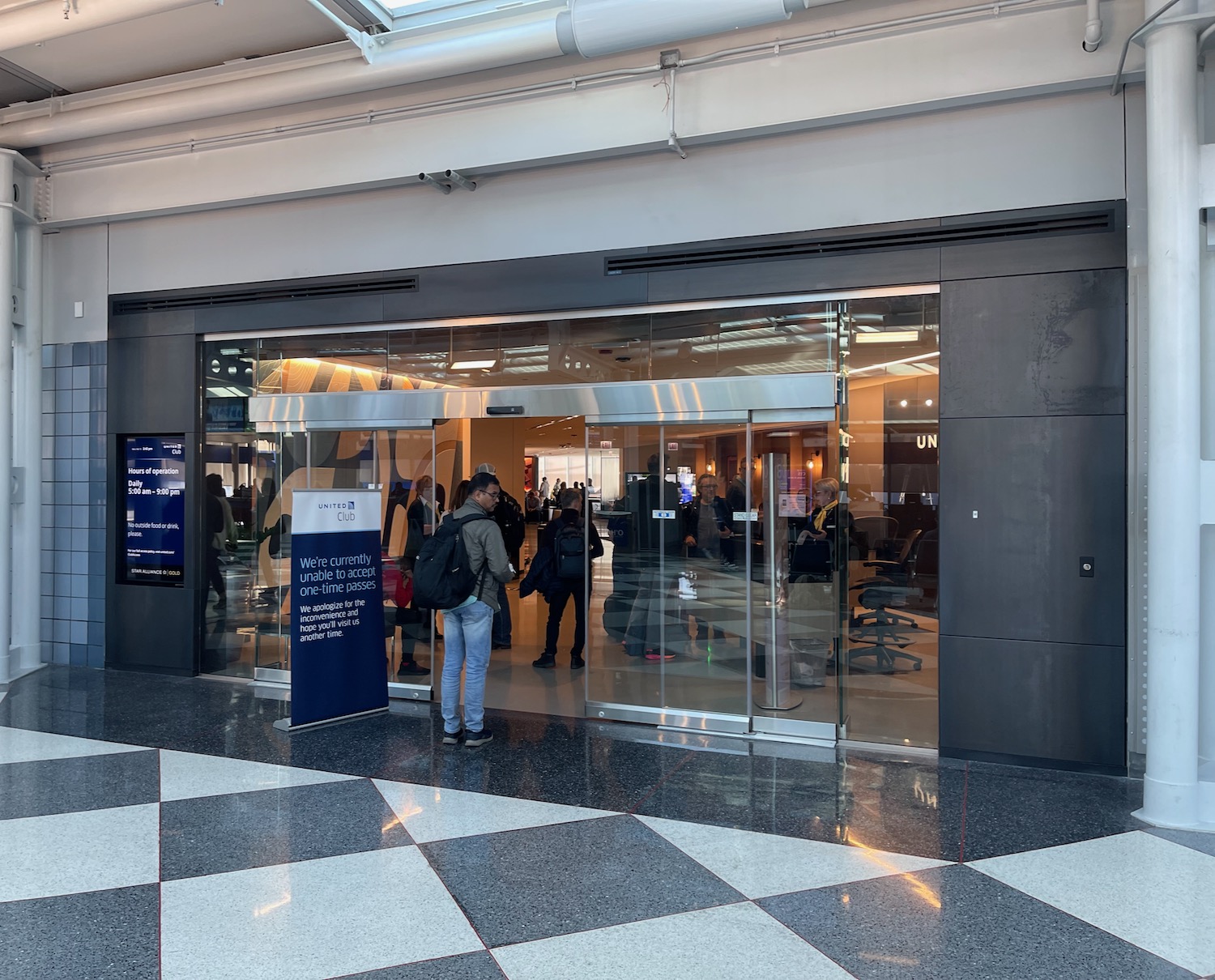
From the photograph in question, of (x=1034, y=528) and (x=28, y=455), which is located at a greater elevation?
(x=28, y=455)

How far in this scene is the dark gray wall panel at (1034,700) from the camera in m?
5.27

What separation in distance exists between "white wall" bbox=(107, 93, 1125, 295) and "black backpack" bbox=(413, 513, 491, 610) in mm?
2519

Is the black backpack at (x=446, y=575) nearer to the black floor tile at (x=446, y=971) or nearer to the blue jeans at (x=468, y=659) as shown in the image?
the blue jeans at (x=468, y=659)

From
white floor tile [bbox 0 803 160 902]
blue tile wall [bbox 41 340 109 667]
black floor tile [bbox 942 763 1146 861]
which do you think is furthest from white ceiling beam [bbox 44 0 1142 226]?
white floor tile [bbox 0 803 160 902]

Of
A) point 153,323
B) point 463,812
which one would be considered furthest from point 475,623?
point 153,323

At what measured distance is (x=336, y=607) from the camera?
6207mm

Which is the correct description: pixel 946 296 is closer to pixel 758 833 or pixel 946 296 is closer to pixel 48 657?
pixel 758 833

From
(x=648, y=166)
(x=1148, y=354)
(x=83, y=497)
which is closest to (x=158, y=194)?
(x=83, y=497)

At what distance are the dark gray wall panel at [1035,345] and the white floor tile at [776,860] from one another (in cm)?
291

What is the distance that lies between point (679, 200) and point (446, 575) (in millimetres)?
3192

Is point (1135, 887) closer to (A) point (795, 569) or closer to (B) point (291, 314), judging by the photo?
(A) point (795, 569)

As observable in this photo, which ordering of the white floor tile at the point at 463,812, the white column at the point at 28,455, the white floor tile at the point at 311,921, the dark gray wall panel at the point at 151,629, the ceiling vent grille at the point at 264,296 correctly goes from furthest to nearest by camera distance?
the white column at the point at 28,455
the dark gray wall panel at the point at 151,629
the ceiling vent grille at the point at 264,296
the white floor tile at the point at 463,812
the white floor tile at the point at 311,921

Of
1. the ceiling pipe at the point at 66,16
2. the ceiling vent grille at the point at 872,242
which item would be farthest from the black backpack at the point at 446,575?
the ceiling pipe at the point at 66,16

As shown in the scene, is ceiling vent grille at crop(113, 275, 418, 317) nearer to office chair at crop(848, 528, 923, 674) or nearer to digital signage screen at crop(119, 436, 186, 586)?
digital signage screen at crop(119, 436, 186, 586)
